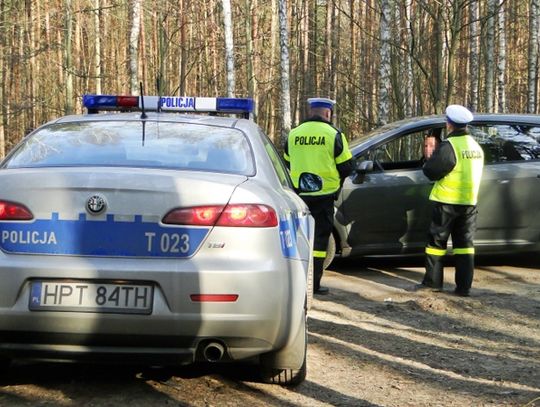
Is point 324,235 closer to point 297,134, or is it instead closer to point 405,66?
point 297,134

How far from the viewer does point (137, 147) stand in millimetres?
4277

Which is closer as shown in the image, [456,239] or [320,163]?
[320,163]

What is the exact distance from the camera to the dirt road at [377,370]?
4.21m

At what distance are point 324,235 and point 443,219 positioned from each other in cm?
116

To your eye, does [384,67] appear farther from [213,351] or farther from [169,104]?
[213,351]

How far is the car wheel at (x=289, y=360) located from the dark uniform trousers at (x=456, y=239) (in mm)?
3521

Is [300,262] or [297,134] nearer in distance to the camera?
[300,262]

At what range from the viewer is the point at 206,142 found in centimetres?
442

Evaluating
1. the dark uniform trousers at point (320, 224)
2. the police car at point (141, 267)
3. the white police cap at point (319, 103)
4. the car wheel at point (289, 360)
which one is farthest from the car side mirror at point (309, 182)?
the police car at point (141, 267)

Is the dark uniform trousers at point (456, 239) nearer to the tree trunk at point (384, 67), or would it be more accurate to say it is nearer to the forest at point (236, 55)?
the tree trunk at point (384, 67)

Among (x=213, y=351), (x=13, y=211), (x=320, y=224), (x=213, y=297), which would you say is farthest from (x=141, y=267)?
(x=320, y=224)

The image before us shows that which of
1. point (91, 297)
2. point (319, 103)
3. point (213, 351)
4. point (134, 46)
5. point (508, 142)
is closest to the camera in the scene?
point (91, 297)

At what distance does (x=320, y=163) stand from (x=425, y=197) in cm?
162

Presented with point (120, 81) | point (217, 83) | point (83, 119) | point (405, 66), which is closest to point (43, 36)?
point (120, 81)
